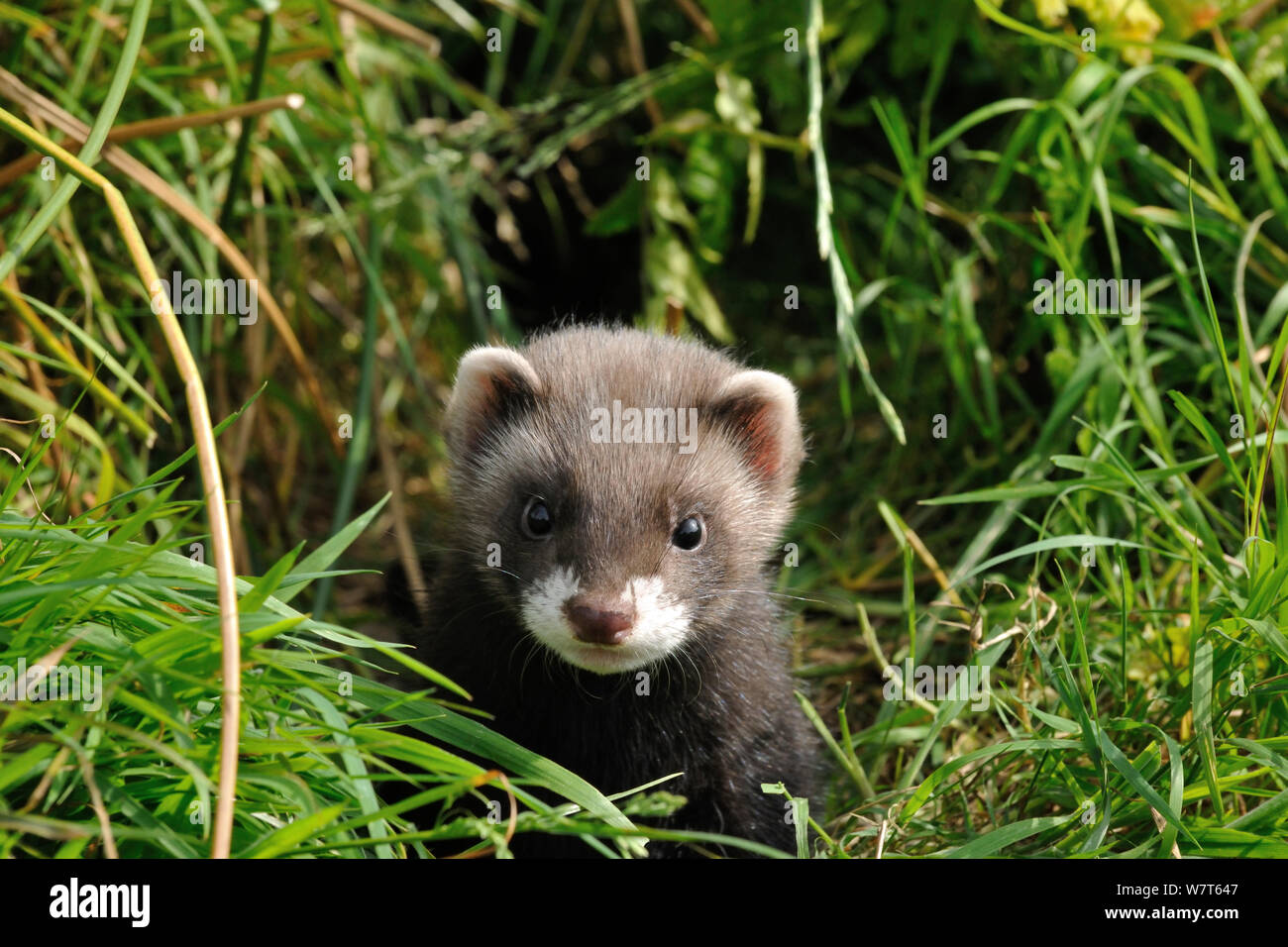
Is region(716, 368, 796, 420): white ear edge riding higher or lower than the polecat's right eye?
higher

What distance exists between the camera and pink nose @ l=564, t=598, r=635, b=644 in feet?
9.54

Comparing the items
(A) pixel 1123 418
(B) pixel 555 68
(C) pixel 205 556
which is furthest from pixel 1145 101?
(C) pixel 205 556

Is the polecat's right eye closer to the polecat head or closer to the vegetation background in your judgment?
the polecat head

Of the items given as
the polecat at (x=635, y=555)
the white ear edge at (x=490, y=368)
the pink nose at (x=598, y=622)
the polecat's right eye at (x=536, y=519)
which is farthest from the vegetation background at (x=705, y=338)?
the white ear edge at (x=490, y=368)

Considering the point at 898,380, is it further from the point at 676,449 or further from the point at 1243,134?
the point at 676,449

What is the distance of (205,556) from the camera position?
181 inches

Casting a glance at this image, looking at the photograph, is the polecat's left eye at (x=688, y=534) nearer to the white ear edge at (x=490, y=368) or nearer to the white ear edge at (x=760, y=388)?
the white ear edge at (x=760, y=388)

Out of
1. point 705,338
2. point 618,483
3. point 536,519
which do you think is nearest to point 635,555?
point 618,483

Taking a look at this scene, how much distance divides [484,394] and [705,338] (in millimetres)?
2359

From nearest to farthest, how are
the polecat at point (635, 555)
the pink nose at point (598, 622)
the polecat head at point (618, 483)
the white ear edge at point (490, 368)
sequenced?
1. the pink nose at point (598, 622)
2. the polecat head at point (618, 483)
3. the polecat at point (635, 555)
4. the white ear edge at point (490, 368)

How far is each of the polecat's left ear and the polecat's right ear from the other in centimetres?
58

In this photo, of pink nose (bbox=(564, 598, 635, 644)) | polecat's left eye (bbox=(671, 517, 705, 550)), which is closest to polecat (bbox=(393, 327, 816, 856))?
polecat's left eye (bbox=(671, 517, 705, 550))

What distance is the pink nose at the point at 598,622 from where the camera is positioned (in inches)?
114

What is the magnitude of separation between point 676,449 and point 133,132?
2267mm
